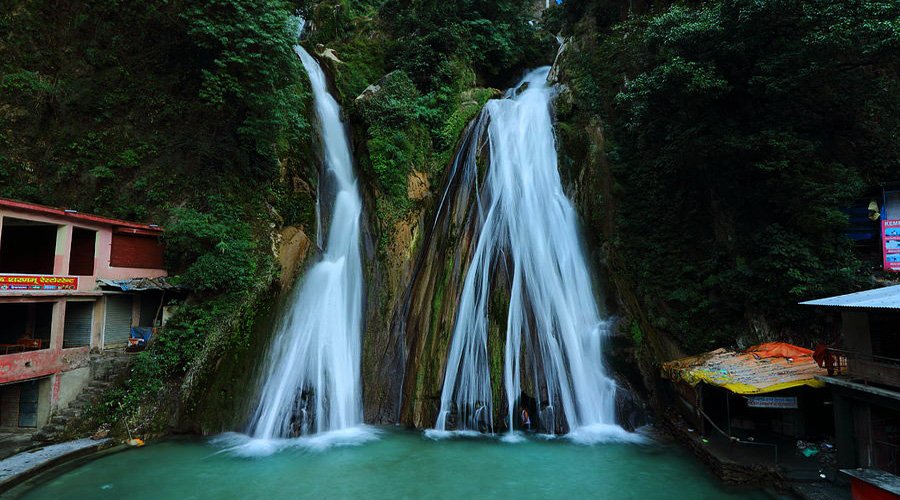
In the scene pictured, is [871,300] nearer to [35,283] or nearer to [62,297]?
[62,297]

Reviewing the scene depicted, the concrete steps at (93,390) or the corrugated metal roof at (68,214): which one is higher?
the corrugated metal roof at (68,214)

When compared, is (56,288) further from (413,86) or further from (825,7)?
(825,7)

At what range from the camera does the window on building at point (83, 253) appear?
40.3 feet

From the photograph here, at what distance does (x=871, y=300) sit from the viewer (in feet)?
26.0

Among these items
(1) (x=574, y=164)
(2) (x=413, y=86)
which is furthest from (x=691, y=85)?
(2) (x=413, y=86)

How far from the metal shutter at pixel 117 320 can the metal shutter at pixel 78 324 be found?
15.1 inches

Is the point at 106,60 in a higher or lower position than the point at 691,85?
higher

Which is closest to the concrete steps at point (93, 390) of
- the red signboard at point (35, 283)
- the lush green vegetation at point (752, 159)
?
the red signboard at point (35, 283)

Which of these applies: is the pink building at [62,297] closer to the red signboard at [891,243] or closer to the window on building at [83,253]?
the window on building at [83,253]

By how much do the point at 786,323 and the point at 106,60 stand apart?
2146 cm

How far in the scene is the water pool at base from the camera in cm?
838

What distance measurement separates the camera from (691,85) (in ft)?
37.1

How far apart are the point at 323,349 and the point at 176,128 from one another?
8832 mm

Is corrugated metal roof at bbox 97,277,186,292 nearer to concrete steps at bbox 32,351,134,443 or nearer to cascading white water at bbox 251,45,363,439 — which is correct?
concrete steps at bbox 32,351,134,443
